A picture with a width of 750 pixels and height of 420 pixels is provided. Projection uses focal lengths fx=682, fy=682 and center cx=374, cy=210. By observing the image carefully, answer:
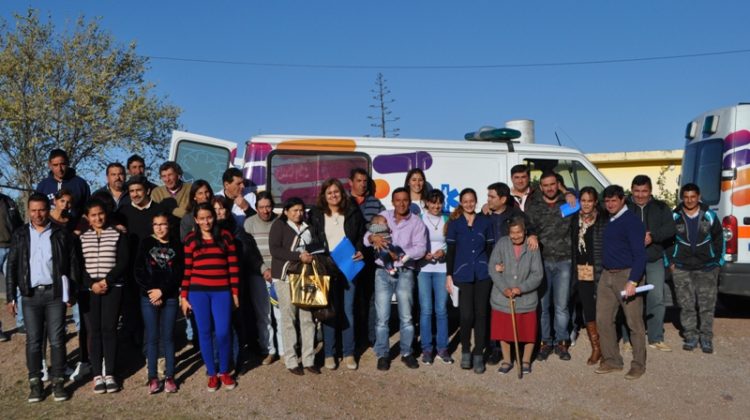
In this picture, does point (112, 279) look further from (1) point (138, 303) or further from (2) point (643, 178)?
(2) point (643, 178)

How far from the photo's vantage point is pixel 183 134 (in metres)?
8.62

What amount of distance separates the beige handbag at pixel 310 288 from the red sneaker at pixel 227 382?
91 cm

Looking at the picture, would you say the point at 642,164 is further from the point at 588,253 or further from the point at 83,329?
the point at 83,329

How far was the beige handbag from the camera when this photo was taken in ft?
21.2

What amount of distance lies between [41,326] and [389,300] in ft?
Result: 10.7

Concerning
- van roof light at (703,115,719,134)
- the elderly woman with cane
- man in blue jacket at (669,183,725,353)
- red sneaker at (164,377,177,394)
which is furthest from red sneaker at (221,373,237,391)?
van roof light at (703,115,719,134)

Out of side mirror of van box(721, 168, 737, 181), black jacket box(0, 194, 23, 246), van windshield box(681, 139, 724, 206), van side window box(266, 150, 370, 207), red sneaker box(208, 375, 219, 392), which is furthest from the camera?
van windshield box(681, 139, 724, 206)

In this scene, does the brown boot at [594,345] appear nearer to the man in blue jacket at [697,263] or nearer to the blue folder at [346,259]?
the man in blue jacket at [697,263]

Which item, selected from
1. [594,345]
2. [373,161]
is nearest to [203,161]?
[373,161]

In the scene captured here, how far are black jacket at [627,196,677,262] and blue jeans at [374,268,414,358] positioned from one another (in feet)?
8.63

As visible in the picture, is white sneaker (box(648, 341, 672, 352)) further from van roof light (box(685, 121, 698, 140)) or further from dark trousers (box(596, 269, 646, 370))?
van roof light (box(685, 121, 698, 140))

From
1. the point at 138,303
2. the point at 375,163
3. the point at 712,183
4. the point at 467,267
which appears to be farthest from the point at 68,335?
the point at 712,183

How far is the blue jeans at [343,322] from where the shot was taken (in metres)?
6.80

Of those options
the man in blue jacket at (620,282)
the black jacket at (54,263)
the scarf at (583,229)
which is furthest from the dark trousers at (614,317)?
the black jacket at (54,263)
